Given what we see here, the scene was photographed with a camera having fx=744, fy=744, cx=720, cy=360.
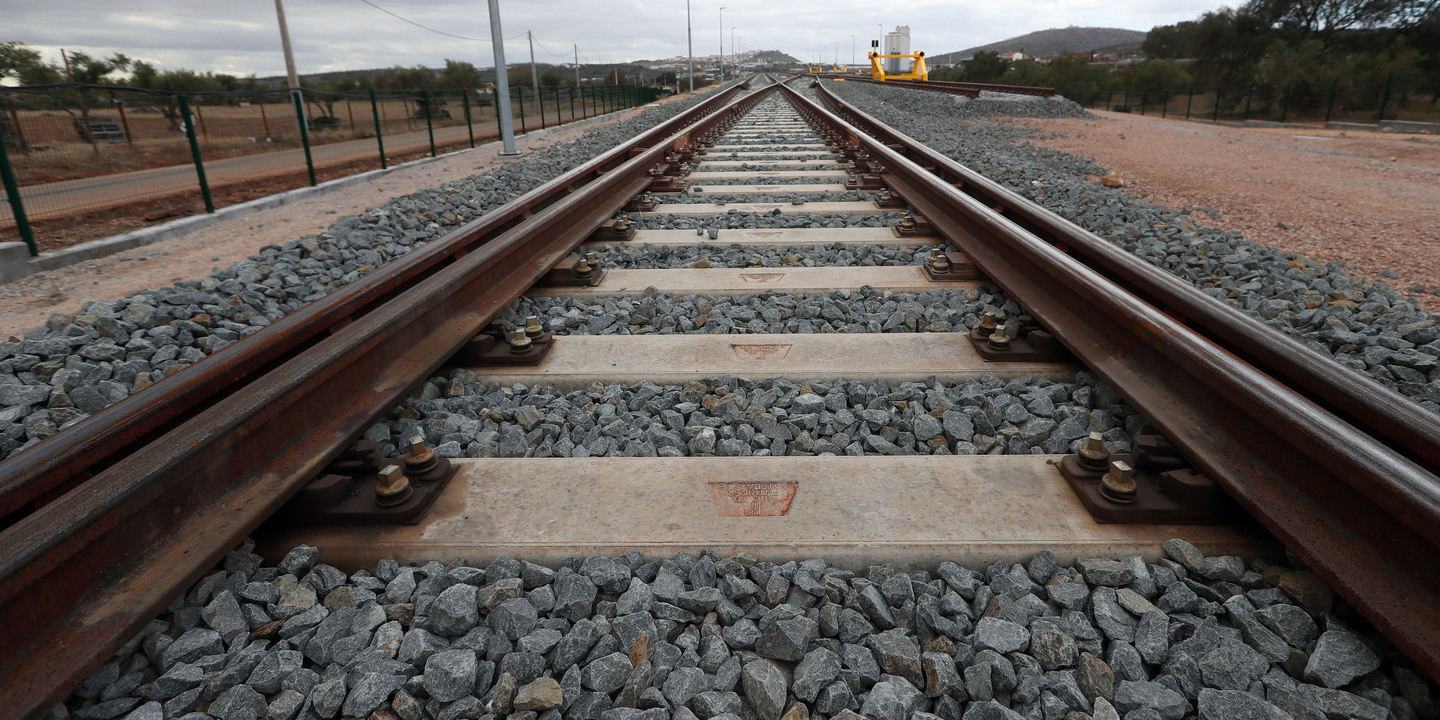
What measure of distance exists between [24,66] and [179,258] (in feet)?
46.8

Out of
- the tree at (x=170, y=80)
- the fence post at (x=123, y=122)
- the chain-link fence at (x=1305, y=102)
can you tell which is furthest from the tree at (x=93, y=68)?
the chain-link fence at (x=1305, y=102)

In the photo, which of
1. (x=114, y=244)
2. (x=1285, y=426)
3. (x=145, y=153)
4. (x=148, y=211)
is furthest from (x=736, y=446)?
(x=145, y=153)

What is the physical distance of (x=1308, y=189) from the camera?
6617 mm

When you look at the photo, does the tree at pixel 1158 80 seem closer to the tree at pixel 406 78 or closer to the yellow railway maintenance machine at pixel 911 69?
the yellow railway maintenance machine at pixel 911 69

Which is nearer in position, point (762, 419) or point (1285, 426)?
point (1285, 426)

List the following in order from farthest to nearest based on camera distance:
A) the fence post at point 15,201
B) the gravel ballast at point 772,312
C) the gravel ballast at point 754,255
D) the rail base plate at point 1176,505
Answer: the fence post at point 15,201 → the gravel ballast at point 754,255 → the gravel ballast at point 772,312 → the rail base plate at point 1176,505

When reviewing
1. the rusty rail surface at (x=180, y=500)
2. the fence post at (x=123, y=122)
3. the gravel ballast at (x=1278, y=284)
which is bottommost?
the gravel ballast at (x=1278, y=284)

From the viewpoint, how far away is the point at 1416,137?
13555 mm

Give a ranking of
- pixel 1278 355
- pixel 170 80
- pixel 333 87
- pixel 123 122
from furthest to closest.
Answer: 1. pixel 333 87
2. pixel 170 80
3. pixel 123 122
4. pixel 1278 355

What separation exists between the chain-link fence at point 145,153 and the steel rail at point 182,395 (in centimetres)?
406

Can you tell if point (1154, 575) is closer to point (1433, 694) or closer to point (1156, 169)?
point (1433, 694)

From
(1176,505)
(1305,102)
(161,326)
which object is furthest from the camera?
(1305,102)

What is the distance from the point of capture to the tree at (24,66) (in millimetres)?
13148

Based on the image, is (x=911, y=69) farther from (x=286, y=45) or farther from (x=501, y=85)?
(x=501, y=85)
